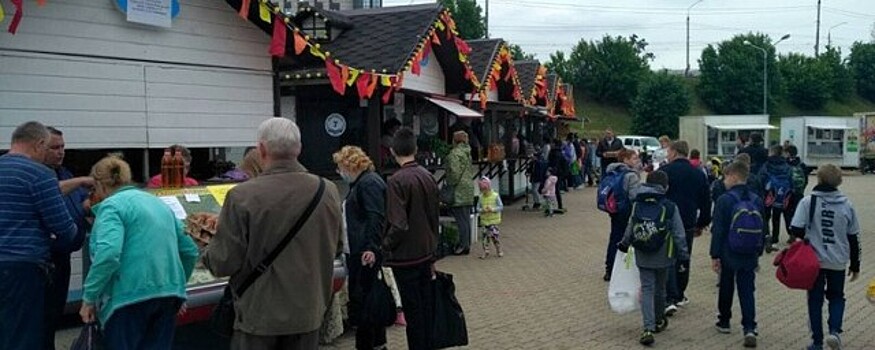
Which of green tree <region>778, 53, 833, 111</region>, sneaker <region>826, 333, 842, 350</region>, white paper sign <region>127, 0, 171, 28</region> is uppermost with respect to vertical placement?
green tree <region>778, 53, 833, 111</region>

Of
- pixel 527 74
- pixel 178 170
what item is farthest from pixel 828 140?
pixel 178 170

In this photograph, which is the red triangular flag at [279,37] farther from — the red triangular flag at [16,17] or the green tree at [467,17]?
the green tree at [467,17]

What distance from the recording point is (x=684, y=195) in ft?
25.8

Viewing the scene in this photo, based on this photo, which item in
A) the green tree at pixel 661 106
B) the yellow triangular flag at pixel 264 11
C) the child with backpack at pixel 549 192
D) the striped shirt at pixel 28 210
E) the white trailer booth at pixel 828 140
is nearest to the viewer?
the striped shirt at pixel 28 210

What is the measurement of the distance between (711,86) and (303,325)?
65.0 m

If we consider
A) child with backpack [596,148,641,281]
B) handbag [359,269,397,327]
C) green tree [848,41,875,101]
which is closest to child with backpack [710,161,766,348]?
child with backpack [596,148,641,281]

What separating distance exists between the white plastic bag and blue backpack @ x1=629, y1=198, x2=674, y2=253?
0.28 metres

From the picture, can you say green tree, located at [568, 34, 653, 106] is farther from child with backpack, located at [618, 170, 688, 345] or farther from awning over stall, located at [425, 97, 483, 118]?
child with backpack, located at [618, 170, 688, 345]

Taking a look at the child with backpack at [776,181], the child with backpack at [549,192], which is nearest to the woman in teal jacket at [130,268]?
the child with backpack at [776,181]

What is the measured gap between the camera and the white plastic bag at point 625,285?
23.0ft

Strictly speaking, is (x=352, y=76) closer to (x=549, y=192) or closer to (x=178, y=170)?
(x=178, y=170)

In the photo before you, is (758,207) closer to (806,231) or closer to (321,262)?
(806,231)

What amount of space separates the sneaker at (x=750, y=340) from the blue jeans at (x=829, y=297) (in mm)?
494

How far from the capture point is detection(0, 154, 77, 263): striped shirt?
4.68m
